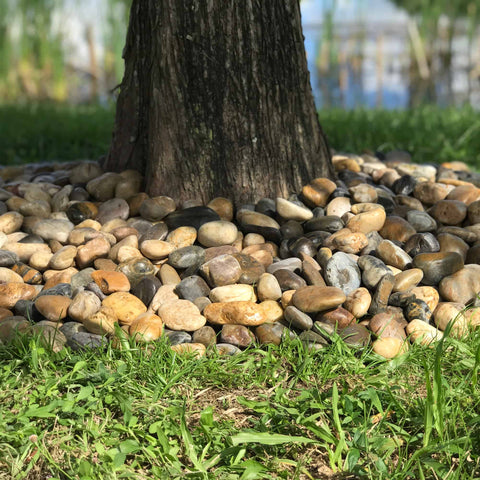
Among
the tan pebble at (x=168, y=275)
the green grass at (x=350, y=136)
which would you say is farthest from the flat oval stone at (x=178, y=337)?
the green grass at (x=350, y=136)

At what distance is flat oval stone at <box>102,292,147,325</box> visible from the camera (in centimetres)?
210

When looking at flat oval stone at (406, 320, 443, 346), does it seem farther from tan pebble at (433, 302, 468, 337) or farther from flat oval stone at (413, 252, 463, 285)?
flat oval stone at (413, 252, 463, 285)

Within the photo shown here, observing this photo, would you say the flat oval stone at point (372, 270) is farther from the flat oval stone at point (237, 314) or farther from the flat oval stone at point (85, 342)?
the flat oval stone at point (85, 342)

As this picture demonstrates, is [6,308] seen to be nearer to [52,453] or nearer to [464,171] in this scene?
[52,453]

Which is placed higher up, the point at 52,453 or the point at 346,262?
the point at 346,262

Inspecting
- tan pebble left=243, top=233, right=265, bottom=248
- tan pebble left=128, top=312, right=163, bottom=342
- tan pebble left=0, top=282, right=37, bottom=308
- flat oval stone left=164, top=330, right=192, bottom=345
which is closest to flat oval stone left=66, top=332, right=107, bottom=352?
tan pebble left=128, top=312, right=163, bottom=342

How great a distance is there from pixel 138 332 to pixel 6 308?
1.91ft

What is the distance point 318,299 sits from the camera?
2082mm

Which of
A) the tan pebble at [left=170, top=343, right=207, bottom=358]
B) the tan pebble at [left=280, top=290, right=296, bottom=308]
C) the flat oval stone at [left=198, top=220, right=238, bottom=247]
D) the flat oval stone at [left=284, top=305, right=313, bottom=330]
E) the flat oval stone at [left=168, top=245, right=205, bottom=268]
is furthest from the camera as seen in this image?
the flat oval stone at [left=198, top=220, right=238, bottom=247]

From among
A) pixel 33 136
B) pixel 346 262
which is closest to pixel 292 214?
pixel 346 262

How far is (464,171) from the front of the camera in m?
3.61

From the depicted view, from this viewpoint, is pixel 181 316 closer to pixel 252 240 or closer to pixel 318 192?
pixel 252 240

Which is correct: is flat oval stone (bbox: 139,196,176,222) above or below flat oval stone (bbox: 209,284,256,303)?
above

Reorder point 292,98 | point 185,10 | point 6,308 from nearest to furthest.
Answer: point 6,308
point 185,10
point 292,98
